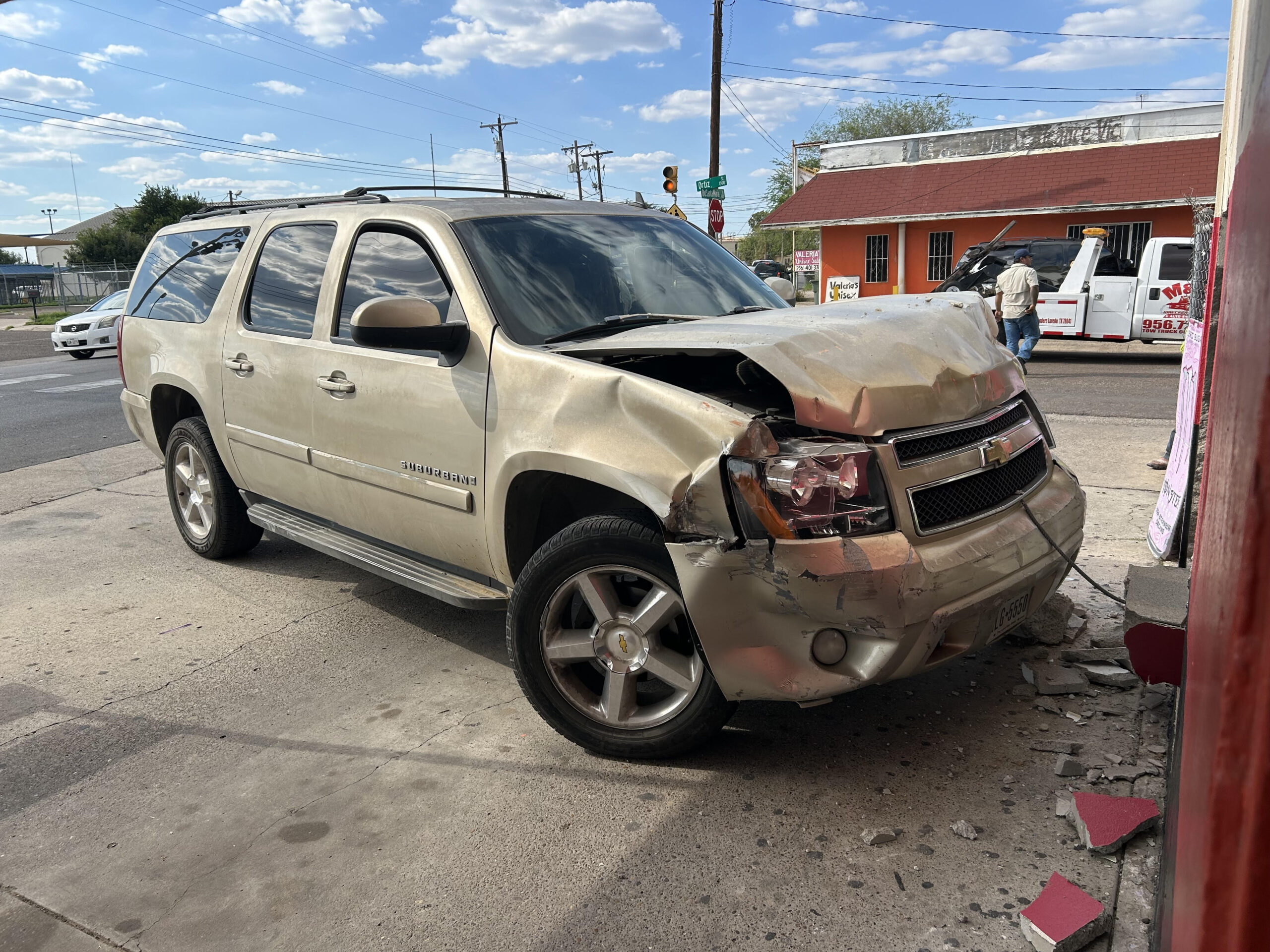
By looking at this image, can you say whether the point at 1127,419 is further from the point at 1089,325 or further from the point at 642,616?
the point at 642,616

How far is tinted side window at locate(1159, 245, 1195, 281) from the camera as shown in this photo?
1405cm

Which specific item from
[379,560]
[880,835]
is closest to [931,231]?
[379,560]

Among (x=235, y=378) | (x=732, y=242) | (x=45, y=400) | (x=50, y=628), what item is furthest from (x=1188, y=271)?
(x=732, y=242)

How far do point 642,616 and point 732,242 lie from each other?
3075 inches

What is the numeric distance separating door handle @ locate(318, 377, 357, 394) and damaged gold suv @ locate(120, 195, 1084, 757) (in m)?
0.01

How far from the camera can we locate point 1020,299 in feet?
41.1

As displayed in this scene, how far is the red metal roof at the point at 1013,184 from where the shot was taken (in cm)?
2317

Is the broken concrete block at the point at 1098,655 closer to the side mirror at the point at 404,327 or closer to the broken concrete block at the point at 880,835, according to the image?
the broken concrete block at the point at 880,835

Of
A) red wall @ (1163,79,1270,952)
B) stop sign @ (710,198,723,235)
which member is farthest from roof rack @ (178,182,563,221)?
stop sign @ (710,198,723,235)

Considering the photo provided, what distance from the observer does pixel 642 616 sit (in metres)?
3.11

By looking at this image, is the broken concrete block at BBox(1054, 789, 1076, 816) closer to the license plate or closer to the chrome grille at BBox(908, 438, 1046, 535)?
the license plate

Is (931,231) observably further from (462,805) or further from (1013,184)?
(462,805)

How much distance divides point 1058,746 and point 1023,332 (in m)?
10.8

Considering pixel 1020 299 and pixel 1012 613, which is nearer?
pixel 1012 613
